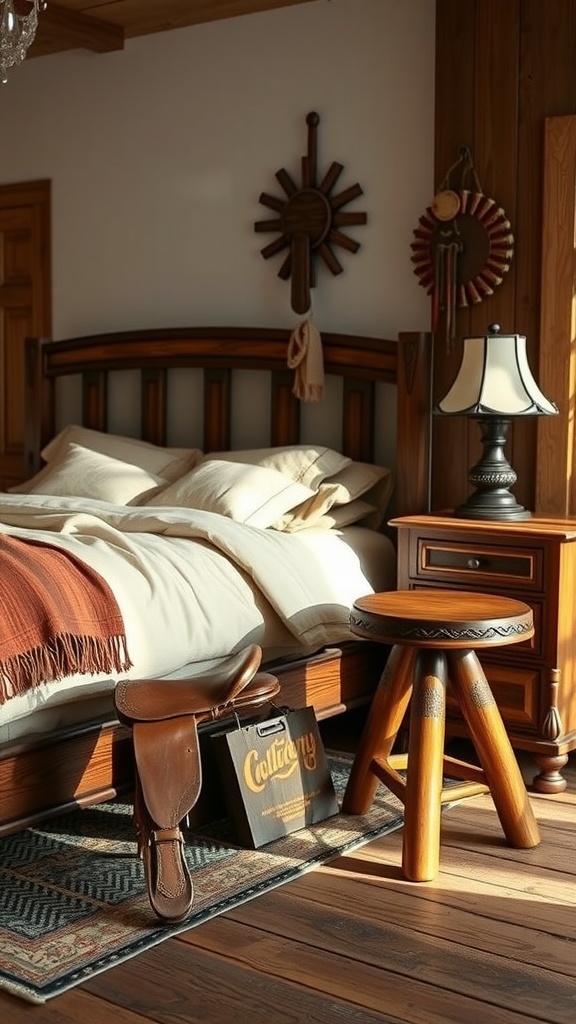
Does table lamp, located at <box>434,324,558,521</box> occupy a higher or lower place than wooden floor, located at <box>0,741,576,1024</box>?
higher

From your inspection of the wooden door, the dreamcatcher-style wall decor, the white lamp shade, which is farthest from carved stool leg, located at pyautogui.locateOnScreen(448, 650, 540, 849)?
the wooden door

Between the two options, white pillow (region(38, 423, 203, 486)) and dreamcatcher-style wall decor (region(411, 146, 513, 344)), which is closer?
dreamcatcher-style wall decor (region(411, 146, 513, 344))

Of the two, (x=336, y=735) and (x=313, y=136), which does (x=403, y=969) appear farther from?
(x=313, y=136)

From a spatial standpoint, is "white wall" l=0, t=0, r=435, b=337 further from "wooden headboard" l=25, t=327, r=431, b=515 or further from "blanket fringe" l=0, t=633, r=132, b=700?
"blanket fringe" l=0, t=633, r=132, b=700

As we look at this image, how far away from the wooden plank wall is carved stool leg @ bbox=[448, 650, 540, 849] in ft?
3.62

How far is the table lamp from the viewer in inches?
143

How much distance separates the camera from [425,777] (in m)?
2.89

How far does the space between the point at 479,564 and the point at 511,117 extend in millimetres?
1447

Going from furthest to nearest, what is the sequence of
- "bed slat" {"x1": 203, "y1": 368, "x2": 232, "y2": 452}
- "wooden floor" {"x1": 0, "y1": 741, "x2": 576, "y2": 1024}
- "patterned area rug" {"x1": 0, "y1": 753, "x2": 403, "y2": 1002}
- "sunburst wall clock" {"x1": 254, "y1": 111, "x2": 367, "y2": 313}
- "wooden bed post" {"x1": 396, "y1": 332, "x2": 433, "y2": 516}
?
"bed slat" {"x1": 203, "y1": 368, "x2": 232, "y2": 452} → "sunburst wall clock" {"x1": 254, "y1": 111, "x2": 367, "y2": 313} → "wooden bed post" {"x1": 396, "y1": 332, "x2": 433, "y2": 516} → "patterned area rug" {"x1": 0, "y1": 753, "x2": 403, "y2": 1002} → "wooden floor" {"x1": 0, "y1": 741, "x2": 576, "y2": 1024}

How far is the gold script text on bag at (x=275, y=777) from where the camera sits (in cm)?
302

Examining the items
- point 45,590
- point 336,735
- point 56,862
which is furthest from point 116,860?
point 336,735

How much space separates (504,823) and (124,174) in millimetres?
3108

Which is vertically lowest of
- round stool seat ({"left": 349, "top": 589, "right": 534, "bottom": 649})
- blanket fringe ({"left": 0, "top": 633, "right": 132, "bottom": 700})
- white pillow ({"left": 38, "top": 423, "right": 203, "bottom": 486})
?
blanket fringe ({"left": 0, "top": 633, "right": 132, "bottom": 700})

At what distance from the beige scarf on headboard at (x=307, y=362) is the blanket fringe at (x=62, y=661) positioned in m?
1.62
